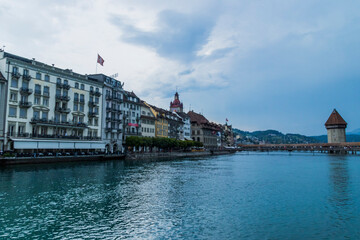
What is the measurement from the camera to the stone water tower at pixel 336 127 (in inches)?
5994

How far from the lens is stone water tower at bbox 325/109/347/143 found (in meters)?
152

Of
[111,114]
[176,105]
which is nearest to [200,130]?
[176,105]

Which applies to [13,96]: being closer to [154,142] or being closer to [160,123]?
[154,142]

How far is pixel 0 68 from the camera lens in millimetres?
56375

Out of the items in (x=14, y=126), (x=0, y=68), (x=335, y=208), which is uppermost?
(x=0, y=68)

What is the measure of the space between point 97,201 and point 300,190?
2107cm

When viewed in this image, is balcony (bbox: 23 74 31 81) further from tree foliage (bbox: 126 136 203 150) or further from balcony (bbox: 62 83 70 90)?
tree foliage (bbox: 126 136 203 150)

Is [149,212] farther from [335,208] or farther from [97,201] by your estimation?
[335,208]

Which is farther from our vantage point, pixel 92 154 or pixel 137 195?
pixel 92 154

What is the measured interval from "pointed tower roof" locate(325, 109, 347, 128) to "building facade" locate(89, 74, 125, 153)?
393 ft

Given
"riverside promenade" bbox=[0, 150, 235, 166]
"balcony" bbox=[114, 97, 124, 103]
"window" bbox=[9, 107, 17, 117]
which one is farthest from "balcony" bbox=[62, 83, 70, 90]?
"balcony" bbox=[114, 97, 124, 103]

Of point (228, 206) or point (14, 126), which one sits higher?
point (14, 126)

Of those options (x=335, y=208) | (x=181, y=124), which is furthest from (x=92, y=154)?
(x=181, y=124)

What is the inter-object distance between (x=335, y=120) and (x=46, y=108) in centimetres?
14506
